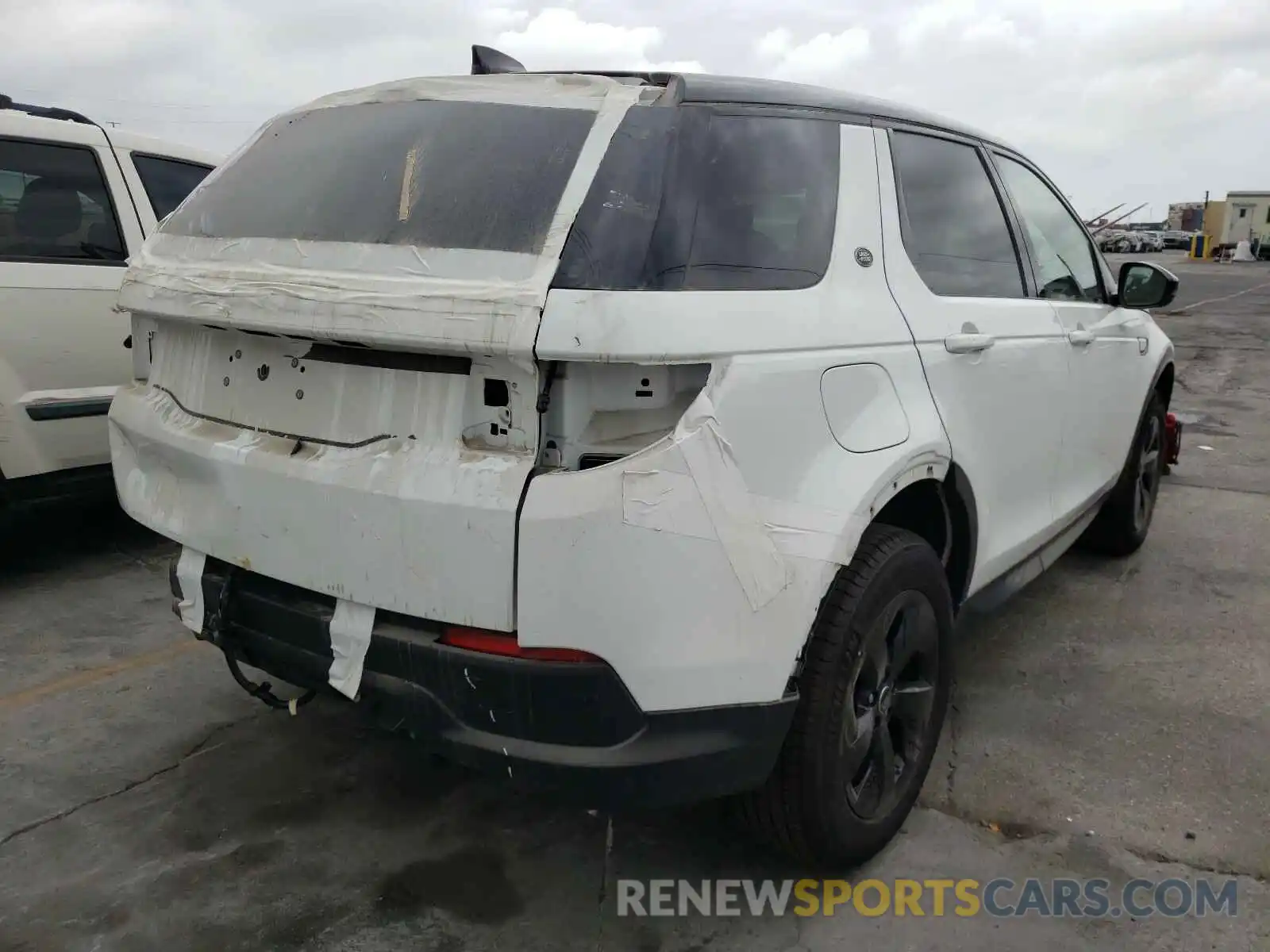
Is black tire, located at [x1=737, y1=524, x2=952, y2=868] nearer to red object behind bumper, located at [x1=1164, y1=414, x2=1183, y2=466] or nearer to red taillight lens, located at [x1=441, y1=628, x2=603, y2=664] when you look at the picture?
red taillight lens, located at [x1=441, y1=628, x2=603, y2=664]

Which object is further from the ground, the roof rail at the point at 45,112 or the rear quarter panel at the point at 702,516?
the roof rail at the point at 45,112

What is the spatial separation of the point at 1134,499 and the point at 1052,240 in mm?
1673

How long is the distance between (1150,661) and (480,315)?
3085 mm

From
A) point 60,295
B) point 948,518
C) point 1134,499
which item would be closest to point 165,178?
point 60,295

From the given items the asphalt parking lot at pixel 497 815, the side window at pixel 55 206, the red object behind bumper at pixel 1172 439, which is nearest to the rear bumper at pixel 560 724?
the asphalt parking lot at pixel 497 815

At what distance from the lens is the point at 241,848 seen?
2.50 m

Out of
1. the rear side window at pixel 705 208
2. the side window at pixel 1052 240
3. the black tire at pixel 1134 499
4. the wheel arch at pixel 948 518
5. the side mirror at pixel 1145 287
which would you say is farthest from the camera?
the black tire at pixel 1134 499

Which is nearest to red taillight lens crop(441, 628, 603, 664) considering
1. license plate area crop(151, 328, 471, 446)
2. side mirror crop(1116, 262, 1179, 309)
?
license plate area crop(151, 328, 471, 446)

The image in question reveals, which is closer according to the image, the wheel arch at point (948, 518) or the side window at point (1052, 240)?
the wheel arch at point (948, 518)

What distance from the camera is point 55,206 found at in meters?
4.32

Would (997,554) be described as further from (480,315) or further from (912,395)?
(480,315)

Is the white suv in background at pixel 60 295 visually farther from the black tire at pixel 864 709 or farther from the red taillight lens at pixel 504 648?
the black tire at pixel 864 709

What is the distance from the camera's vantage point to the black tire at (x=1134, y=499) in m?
4.54

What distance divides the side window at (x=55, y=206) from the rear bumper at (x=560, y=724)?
10.1 ft
